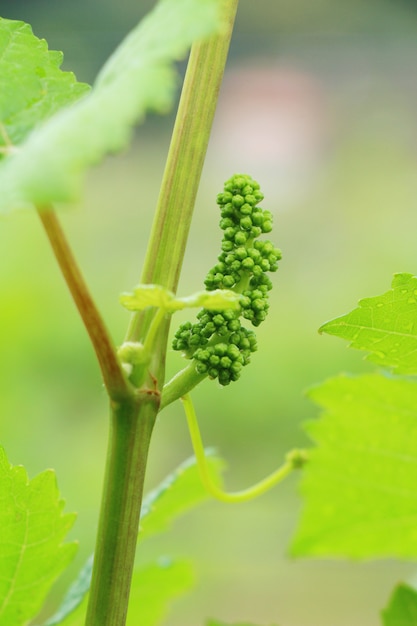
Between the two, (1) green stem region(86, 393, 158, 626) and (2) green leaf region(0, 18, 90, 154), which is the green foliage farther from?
(2) green leaf region(0, 18, 90, 154)

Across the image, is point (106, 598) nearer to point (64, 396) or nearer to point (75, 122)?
point (75, 122)

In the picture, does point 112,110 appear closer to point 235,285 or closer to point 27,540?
point 235,285

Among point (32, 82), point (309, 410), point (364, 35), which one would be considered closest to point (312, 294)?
point (309, 410)

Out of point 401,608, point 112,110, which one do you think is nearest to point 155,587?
point 401,608

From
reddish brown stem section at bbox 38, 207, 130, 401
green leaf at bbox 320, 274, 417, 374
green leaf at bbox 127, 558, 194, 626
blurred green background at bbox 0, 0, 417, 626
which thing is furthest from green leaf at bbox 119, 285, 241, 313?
blurred green background at bbox 0, 0, 417, 626

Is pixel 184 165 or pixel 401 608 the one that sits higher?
pixel 184 165

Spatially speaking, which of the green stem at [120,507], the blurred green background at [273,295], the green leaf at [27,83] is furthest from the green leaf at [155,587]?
the blurred green background at [273,295]
